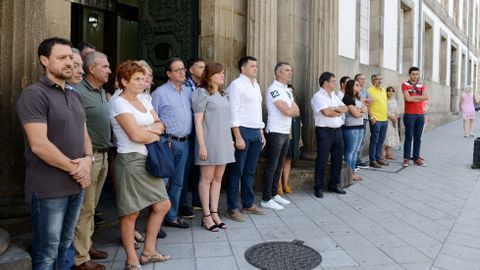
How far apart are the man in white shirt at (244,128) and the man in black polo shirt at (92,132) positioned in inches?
68.7

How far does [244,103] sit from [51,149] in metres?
2.79

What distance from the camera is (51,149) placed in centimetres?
254

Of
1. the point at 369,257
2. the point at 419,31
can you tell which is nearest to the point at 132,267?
the point at 369,257

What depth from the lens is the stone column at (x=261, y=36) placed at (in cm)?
643

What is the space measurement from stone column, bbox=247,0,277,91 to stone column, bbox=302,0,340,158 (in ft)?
3.05

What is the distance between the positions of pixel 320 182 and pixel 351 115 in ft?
4.54

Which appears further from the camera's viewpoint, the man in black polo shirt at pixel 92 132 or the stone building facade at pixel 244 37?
the stone building facade at pixel 244 37

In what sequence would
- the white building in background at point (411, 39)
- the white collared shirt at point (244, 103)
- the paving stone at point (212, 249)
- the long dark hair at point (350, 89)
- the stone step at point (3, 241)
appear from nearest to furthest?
the stone step at point (3, 241) → the paving stone at point (212, 249) → the white collared shirt at point (244, 103) → the long dark hair at point (350, 89) → the white building in background at point (411, 39)

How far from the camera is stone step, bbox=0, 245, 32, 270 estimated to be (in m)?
2.80

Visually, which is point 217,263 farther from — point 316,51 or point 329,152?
point 316,51

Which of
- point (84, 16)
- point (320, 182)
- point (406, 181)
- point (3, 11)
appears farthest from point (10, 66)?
point (84, 16)

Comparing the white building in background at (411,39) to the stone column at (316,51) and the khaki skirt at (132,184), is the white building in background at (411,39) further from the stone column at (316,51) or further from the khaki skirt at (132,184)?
the khaki skirt at (132,184)

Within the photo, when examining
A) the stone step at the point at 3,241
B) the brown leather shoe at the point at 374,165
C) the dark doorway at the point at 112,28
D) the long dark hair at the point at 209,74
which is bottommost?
the stone step at the point at 3,241

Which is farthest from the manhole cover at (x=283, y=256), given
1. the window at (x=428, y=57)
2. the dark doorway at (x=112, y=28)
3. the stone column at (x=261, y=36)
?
the window at (x=428, y=57)
